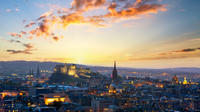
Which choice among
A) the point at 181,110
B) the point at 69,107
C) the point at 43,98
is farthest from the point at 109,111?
the point at 43,98

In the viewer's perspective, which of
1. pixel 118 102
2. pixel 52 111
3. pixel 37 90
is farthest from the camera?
pixel 37 90

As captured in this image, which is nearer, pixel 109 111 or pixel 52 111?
pixel 52 111

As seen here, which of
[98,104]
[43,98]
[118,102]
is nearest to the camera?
[98,104]

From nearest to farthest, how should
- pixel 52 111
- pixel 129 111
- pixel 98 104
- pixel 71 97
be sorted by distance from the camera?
pixel 52 111
pixel 129 111
pixel 98 104
pixel 71 97

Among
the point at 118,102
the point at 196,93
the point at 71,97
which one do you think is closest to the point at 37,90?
the point at 71,97

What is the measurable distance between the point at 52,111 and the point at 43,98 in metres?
51.2

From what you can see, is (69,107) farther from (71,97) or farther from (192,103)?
(192,103)

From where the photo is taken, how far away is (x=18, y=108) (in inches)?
3871

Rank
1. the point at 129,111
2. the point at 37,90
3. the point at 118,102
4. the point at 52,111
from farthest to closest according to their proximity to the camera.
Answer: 1. the point at 37,90
2. the point at 118,102
3. the point at 129,111
4. the point at 52,111

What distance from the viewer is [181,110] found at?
122 metres

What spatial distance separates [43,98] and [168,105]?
6759 centimetres

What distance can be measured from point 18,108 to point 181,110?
2930 inches

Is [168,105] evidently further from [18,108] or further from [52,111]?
[18,108]

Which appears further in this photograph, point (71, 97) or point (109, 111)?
point (71, 97)
